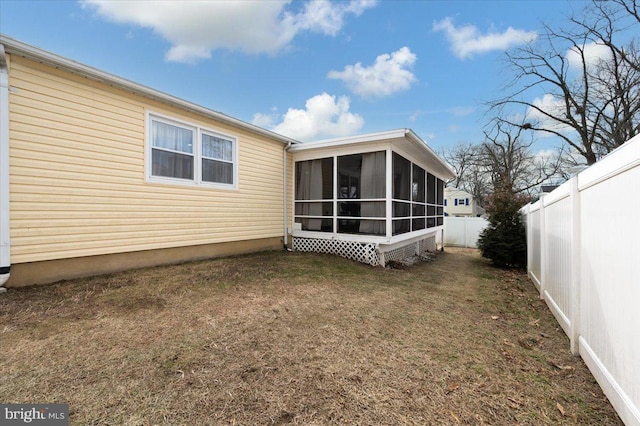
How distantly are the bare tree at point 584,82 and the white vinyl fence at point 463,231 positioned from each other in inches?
315

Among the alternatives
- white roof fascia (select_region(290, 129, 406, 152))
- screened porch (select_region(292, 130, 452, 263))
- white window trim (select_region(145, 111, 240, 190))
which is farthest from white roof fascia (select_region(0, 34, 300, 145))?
screened porch (select_region(292, 130, 452, 263))

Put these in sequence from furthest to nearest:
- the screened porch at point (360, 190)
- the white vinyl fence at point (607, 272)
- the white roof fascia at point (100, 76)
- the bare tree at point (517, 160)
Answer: the bare tree at point (517, 160) → the screened porch at point (360, 190) → the white roof fascia at point (100, 76) → the white vinyl fence at point (607, 272)

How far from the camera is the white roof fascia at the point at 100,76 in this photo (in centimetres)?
429

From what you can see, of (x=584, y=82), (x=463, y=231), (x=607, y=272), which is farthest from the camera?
(x=584, y=82)

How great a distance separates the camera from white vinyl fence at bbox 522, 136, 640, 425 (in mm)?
1873

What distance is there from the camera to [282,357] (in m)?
2.79

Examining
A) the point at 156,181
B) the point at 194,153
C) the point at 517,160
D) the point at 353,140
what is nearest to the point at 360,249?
the point at 353,140

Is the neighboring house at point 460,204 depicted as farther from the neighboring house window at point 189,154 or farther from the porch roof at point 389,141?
the neighboring house window at point 189,154

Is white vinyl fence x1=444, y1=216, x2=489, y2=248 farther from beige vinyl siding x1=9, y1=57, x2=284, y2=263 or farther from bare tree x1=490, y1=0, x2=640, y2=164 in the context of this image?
beige vinyl siding x1=9, y1=57, x2=284, y2=263

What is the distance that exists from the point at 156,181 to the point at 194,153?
1.14 m

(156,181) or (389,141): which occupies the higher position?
(389,141)

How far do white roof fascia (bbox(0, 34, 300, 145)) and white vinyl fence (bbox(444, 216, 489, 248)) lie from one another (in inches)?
530

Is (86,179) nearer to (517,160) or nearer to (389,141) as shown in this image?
(389,141)

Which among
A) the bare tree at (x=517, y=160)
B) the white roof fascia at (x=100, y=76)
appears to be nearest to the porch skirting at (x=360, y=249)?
the white roof fascia at (x=100, y=76)
